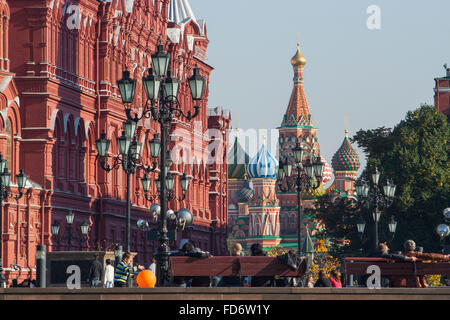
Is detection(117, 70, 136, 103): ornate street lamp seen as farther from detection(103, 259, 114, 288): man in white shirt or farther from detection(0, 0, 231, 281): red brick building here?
detection(0, 0, 231, 281): red brick building

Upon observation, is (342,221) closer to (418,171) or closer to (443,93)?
(418,171)

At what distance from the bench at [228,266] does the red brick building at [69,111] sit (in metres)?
32.4

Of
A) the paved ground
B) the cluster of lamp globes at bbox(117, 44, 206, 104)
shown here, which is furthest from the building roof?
the paved ground

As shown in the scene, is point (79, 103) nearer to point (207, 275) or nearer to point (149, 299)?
point (207, 275)

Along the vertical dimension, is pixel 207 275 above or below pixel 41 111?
below

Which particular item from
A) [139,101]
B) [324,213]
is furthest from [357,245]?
[139,101]

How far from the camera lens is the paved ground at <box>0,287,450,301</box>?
2467cm

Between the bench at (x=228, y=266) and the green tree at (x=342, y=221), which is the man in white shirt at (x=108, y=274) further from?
the green tree at (x=342, y=221)

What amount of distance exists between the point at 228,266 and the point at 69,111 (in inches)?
1632

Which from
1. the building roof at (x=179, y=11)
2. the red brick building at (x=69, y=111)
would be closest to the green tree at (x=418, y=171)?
the red brick building at (x=69, y=111)

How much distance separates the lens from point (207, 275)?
29719mm

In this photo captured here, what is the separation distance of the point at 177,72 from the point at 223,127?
17248 mm

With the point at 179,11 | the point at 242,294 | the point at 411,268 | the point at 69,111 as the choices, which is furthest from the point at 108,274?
the point at 179,11

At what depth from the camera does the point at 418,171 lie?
247 ft
